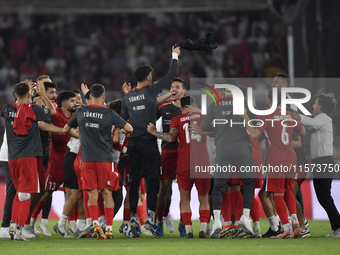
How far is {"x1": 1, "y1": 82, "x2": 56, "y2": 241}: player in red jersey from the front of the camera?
6934 mm

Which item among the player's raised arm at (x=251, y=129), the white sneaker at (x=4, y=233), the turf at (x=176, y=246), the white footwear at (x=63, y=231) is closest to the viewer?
the turf at (x=176, y=246)

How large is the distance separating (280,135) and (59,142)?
3608 millimetres

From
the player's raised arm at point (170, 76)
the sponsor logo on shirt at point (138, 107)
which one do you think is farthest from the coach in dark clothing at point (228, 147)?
the sponsor logo on shirt at point (138, 107)

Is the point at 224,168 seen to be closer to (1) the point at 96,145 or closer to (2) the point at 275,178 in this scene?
(2) the point at 275,178

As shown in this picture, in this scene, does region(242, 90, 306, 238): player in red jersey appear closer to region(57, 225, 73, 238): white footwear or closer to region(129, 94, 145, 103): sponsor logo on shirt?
region(129, 94, 145, 103): sponsor logo on shirt

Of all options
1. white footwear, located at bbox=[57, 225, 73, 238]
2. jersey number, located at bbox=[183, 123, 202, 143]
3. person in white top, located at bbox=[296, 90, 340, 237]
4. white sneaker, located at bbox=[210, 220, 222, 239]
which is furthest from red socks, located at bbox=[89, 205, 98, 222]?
person in white top, located at bbox=[296, 90, 340, 237]

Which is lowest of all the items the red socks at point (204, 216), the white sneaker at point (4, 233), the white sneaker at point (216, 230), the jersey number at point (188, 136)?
the white sneaker at point (4, 233)

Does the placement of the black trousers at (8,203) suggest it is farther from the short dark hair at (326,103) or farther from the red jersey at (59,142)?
the short dark hair at (326,103)

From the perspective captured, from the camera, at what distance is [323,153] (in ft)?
25.2

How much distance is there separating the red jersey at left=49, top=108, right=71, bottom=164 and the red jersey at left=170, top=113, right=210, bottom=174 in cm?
185

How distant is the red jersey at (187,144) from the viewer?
7.64 m

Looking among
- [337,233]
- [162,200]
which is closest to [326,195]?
[337,233]

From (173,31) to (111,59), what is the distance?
2.71m

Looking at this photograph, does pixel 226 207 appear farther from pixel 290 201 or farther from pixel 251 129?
pixel 251 129
